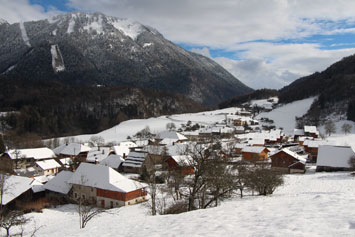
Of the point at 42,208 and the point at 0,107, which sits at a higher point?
the point at 0,107

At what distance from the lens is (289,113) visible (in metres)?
156

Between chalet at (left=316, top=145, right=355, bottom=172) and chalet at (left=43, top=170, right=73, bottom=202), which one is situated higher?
chalet at (left=316, top=145, right=355, bottom=172)

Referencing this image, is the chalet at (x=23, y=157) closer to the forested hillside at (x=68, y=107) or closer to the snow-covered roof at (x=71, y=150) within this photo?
the snow-covered roof at (x=71, y=150)

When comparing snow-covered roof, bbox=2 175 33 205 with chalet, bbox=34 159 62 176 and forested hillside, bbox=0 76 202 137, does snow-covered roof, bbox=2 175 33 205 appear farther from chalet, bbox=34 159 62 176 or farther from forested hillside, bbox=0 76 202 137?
forested hillside, bbox=0 76 202 137

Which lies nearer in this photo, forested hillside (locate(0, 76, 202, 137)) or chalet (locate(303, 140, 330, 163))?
chalet (locate(303, 140, 330, 163))

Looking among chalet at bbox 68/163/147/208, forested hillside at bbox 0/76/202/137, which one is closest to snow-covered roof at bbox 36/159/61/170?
chalet at bbox 68/163/147/208

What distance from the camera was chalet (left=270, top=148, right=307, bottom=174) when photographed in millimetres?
44094

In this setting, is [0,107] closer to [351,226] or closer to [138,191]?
[138,191]

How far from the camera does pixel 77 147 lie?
2798 inches

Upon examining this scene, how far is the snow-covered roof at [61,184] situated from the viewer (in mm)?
36559

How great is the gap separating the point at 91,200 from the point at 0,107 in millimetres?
165409

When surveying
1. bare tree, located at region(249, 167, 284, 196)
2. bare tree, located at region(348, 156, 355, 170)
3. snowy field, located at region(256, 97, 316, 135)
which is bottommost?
bare tree, located at region(348, 156, 355, 170)

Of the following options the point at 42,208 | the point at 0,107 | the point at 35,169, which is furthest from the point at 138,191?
the point at 0,107

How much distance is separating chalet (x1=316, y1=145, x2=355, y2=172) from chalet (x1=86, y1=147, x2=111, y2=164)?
47.3m
